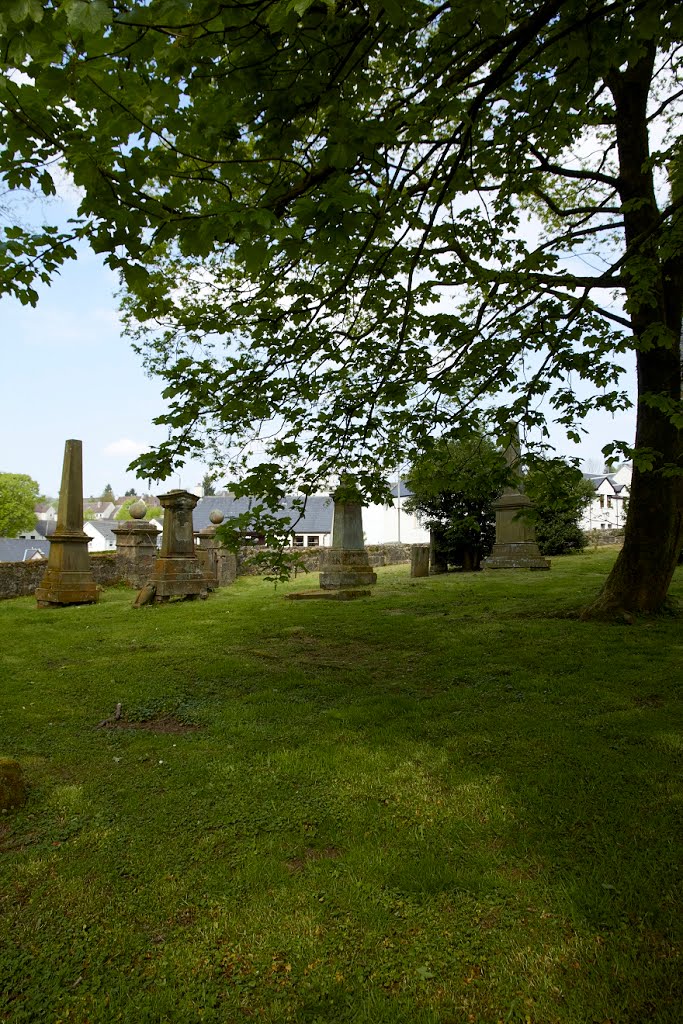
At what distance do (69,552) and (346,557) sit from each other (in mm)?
6489

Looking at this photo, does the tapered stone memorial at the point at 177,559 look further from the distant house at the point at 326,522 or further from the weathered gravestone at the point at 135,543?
the distant house at the point at 326,522

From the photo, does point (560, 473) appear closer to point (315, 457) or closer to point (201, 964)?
point (315, 457)

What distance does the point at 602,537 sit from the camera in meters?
25.0

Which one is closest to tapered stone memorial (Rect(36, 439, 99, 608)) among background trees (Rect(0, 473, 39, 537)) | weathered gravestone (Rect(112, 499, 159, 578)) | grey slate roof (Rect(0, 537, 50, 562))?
weathered gravestone (Rect(112, 499, 159, 578))

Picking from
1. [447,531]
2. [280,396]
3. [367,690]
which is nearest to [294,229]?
[280,396]

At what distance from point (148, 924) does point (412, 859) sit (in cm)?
136

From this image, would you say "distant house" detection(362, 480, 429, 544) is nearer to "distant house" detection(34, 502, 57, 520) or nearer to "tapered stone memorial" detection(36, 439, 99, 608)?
"tapered stone memorial" detection(36, 439, 99, 608)

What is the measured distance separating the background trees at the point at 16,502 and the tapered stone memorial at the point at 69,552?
49.2 metres

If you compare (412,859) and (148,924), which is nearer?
(148,924)

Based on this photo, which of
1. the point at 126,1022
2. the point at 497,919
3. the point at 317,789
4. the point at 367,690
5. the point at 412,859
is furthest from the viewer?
the point at 367,690

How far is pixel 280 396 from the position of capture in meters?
6.27

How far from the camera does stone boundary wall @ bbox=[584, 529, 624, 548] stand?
946 inches

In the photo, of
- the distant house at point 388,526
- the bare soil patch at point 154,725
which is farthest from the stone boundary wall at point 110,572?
the distant house at point 388,526

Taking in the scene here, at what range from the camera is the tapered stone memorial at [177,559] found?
1321 centimetres
